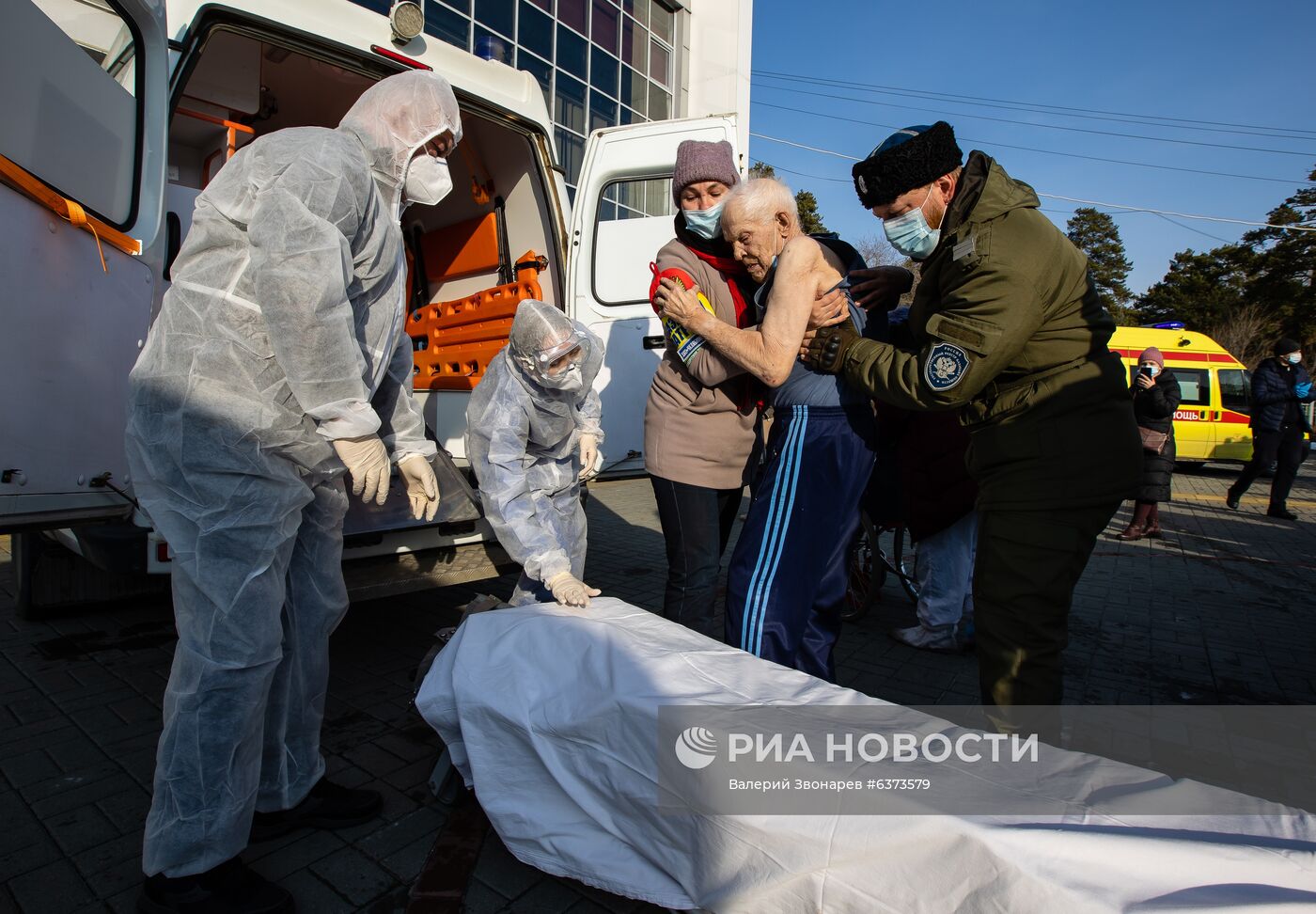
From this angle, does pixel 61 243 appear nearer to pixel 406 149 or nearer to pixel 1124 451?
pixel 406 149

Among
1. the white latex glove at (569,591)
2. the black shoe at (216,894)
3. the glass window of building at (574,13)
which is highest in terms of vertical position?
the glass window of building at (574,13)

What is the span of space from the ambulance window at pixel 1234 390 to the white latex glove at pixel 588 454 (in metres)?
15.2

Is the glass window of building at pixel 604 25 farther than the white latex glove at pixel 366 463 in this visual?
Yes

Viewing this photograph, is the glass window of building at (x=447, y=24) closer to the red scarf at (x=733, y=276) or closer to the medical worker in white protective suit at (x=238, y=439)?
→ the red scarf at (x=733, y=276)

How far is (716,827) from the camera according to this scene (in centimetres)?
135

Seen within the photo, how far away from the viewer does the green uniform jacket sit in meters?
1.79

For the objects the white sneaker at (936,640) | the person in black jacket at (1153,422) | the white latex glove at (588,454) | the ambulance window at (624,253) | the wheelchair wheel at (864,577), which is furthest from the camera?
the person in black jacket at (1153,422)

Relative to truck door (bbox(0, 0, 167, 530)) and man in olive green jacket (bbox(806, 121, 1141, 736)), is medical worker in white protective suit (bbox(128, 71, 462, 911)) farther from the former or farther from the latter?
man in olive green jacket (bbox(806, 121, 1141, 736))

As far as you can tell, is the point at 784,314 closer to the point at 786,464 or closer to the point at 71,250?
the point at 786,464

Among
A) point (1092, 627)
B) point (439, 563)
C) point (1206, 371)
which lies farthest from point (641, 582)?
point (1206, 371)

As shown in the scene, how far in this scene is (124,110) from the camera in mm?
2701

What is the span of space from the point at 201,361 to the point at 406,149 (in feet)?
2.44

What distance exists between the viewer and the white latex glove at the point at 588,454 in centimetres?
328

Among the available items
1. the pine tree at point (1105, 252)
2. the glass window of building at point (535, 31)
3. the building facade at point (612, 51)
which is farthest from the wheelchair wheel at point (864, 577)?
the pine tree at point (1105, 252)
